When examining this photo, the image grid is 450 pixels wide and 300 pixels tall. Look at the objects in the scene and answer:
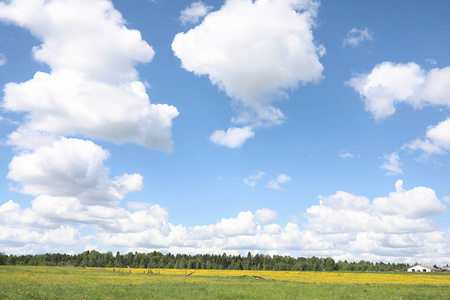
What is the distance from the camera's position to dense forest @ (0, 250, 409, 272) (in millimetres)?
151250

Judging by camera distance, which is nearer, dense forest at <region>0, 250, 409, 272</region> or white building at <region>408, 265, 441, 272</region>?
dense forest at <region>0, 250, 409, 272</region>

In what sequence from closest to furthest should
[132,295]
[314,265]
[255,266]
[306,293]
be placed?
[132,295]
[306,293]
[314,265]
[255,266]

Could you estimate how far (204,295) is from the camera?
28250mm

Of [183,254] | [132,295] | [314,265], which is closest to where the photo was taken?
[132,295]

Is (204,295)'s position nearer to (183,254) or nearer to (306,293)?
(306,293)

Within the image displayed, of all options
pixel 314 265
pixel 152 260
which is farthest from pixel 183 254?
pixel 314 265

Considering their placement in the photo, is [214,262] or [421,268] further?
[214,262]

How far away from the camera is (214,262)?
558 ft

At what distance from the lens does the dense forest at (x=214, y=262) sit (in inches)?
5955

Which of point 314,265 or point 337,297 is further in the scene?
point 314,265

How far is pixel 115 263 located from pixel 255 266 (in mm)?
73556

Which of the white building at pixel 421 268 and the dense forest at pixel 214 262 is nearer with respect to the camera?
the dense forest at pixel 214 262

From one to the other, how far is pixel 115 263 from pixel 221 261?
2204 inches

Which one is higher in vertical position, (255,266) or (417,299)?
(417,299)
